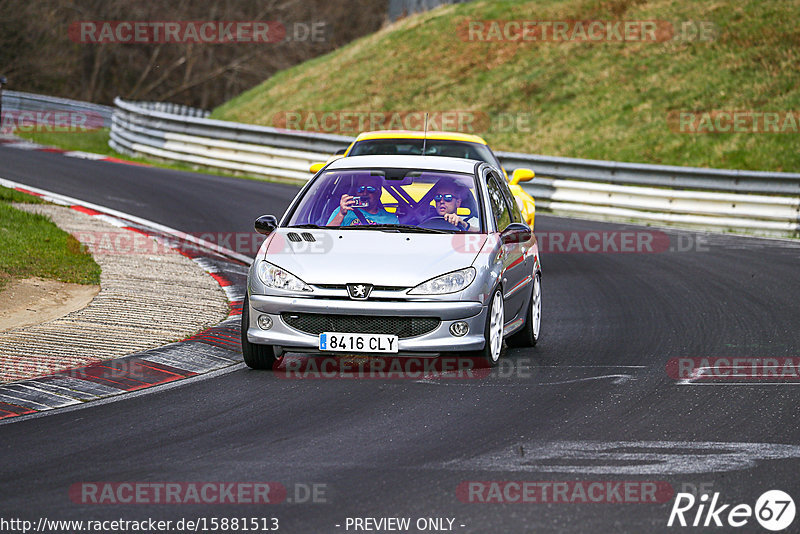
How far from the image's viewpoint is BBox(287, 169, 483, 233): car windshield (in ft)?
31.6

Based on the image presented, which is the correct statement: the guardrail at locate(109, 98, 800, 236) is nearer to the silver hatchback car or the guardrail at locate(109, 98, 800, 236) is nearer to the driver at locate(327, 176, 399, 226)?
the silver hatchback car

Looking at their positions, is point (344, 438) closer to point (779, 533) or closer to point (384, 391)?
point (384, 391)

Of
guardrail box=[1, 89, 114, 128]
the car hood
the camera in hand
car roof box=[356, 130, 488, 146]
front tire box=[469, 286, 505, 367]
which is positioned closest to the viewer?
the car hood

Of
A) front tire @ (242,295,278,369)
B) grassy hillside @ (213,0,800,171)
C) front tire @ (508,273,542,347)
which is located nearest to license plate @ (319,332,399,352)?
front tire @ (242,295,278,369)

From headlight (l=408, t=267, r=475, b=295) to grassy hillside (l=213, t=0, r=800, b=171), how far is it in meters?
18.3

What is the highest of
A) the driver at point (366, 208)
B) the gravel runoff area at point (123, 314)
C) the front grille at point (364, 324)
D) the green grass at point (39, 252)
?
the driver at point (366, 208)

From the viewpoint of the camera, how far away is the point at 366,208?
9883 millimetres

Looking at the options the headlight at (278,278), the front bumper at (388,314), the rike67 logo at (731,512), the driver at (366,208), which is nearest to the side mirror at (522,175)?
the driver at (366,208)

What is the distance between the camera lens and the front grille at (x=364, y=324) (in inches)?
339

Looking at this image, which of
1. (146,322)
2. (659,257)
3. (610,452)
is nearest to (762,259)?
(659,257)

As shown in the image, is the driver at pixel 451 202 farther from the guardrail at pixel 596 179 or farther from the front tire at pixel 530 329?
the guardrail at pixel 596 179

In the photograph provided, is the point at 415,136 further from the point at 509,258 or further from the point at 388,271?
the point at 388,271

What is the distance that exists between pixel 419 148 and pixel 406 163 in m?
5.36

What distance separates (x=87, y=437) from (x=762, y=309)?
309 inches
